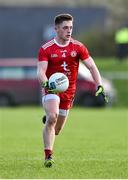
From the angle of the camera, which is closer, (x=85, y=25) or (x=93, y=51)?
(x=93, y=51)

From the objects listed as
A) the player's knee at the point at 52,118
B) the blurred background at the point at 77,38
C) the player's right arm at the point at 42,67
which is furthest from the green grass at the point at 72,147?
the blurred background at the point at 77,38

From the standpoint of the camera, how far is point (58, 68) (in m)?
12.9

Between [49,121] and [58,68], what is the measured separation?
0.83 metres

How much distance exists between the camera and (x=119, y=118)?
93.6 feet

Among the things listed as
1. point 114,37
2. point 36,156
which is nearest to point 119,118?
point 36,156

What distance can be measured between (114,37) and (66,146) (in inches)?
1573

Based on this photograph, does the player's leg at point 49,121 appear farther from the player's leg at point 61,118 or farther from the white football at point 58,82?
the player's leg at point 61,118

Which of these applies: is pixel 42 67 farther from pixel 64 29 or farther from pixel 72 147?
pixel 72 147

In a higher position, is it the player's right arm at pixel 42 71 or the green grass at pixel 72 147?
the player's right arm at pixel 42 71

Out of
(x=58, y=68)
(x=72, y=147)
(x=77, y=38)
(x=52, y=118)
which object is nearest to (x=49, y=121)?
(x=52, y=118)

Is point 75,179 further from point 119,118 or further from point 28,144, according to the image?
point 119,118

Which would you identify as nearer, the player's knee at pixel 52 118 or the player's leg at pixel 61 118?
the player's knee at pixel 52 118

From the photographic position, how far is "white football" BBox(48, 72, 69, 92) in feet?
41.0

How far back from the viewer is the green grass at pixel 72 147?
12.1m
